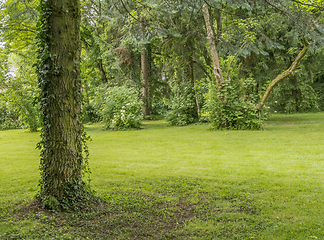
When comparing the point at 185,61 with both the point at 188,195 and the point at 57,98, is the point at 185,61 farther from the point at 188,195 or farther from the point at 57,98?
the point at 57,98

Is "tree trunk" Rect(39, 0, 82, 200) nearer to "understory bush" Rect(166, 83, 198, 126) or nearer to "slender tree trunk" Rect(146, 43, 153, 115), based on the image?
"understory bush" Rect(166, 83, 198, 126)

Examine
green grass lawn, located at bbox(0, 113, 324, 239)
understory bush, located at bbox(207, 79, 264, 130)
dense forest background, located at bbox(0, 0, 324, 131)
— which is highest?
dense forest background, located at bbox(0, 0, 324, 131)

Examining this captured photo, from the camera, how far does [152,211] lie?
4.44 metres

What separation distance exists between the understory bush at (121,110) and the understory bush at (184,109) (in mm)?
2131

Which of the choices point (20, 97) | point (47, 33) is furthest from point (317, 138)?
point (20, 97)

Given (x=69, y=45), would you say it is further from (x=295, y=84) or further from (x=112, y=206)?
(x=295, y=84)

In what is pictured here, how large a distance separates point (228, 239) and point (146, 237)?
1002 mm

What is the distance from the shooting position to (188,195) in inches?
203

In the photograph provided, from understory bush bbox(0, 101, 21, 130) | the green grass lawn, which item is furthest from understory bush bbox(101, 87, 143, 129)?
understory bush bbox(0, 101, 21, 130)

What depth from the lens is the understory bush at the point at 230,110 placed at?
44.0 ft

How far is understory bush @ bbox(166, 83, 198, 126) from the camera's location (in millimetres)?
16969

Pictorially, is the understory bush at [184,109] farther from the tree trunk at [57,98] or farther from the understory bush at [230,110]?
the tree trunk at [57,98]

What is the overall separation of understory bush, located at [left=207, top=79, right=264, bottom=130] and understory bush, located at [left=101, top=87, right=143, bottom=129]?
13.4 ft

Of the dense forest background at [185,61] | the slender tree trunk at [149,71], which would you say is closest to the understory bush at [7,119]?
the dense forest background at [185,61]
